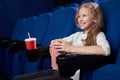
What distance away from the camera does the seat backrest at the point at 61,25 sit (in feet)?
3.48

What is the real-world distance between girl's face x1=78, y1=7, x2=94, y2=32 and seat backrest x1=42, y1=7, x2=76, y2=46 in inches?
6.8

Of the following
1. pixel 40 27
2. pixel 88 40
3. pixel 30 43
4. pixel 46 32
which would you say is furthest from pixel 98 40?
pixel 40 27

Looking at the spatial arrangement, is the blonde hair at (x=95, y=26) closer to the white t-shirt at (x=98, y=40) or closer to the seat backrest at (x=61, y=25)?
the white t-shirt at (x=98, y=40)

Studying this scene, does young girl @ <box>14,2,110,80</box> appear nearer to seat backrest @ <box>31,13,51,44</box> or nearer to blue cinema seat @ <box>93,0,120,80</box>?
blue cinema seat @ <box>93,0,120,80</box>

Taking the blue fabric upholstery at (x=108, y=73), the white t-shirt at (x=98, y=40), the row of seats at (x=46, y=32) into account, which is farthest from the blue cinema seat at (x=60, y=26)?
the blue fabric upholstery at (x=108, y=73)

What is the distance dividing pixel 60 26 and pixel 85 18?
0.29m

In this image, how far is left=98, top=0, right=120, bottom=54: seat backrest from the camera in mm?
784

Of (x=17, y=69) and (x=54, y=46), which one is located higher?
(x=54, y=46)

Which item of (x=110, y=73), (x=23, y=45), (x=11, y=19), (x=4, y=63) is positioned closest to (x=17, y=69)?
(x=23, y=45)

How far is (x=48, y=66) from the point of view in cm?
107

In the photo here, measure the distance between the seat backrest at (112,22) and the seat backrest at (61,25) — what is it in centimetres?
21

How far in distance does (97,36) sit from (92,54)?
11 centimetres

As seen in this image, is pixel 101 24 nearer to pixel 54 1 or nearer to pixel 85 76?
pixel 85 76

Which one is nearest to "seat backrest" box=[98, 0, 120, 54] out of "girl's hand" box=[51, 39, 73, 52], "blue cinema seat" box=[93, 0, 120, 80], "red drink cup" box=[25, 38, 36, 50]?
"blue cinema seat" box=[93, 0, 120, 80]
